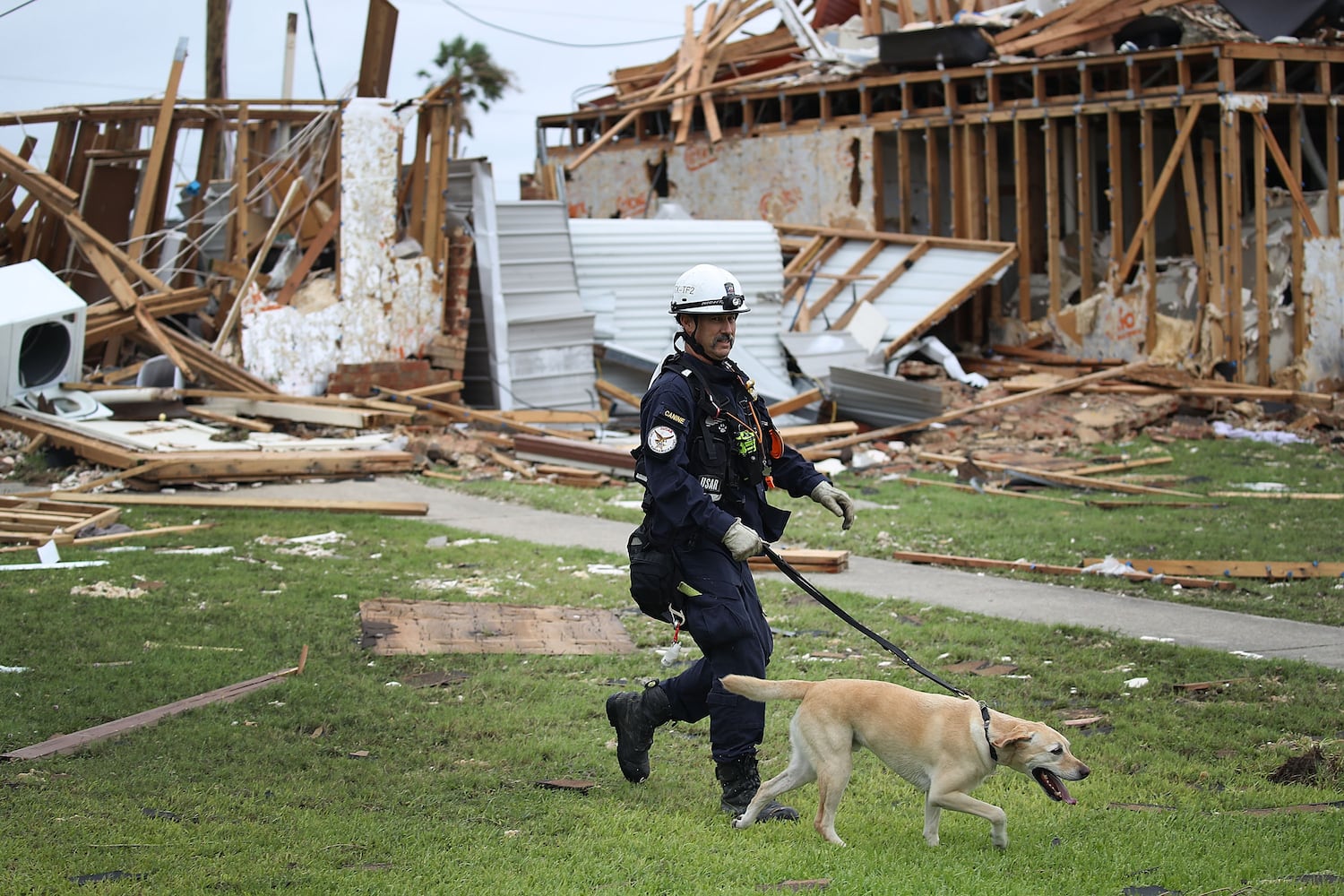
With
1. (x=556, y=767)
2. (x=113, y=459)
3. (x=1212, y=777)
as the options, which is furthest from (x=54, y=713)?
(x=113, y=459)

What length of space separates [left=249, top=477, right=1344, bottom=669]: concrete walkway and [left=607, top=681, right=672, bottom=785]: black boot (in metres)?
3.52

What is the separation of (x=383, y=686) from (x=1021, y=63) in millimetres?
16526

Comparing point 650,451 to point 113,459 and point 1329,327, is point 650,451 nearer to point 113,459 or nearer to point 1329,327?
point 113,459

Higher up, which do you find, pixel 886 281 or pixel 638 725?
pixel 886 281

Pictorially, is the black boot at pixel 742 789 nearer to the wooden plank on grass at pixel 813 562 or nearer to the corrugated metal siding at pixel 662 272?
the wooden plank on grass at pixel 813 562

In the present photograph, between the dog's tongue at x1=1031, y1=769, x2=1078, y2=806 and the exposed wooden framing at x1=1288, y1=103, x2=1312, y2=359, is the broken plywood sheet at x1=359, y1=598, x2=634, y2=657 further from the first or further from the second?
the exposed wooden framing at x1=1288, y1=103, x2=1312, y2=359

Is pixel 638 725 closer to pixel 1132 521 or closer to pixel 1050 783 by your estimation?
pixel 1050 783

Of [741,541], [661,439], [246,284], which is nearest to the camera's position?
[741,541]

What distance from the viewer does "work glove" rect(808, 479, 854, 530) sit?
5480 millimetres

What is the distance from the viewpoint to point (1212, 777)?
534 cm

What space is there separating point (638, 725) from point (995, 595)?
13.9 ft

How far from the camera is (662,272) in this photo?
63.6 ft

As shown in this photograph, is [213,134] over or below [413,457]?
over

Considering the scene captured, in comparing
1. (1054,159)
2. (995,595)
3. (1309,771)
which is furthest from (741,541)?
(1054,159)
